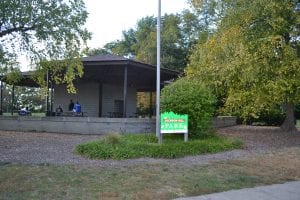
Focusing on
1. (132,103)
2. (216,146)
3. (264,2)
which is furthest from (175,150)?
(132,103)

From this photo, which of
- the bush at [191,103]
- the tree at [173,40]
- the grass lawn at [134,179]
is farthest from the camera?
the tree at [173,40]

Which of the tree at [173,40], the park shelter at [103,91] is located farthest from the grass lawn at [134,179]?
the tree at [173,40]

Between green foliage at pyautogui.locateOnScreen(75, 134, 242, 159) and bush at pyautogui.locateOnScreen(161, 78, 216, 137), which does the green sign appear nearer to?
green foliage at pyautogui.locateOnScreen(75, 134, 242, 159)

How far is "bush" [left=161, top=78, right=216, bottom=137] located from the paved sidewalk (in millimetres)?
7642

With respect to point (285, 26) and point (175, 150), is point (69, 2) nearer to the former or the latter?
point (175, 150)

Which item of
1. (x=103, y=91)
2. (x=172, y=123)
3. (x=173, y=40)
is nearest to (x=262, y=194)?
(x=172, y=123)

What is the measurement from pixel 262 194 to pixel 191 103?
8616mm

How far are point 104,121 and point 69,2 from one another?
32.1 ft

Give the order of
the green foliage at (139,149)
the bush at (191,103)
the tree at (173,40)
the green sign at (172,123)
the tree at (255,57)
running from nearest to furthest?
the green foliage at (139,149)
the green sign at (172,123)
the bush at (191,103)
the tree at (255,57)
the tree at (173,40)

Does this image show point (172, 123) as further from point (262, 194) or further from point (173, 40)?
point (173, 40)

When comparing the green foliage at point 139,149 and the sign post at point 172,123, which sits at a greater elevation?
the sign post at point 172,123

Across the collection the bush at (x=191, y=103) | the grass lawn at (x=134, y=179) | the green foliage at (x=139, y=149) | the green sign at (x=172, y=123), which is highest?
the bush at (x=191, y=103)

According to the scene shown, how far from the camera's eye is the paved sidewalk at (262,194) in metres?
9.16

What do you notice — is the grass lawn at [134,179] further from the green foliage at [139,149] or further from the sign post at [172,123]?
the sign post at [172,123]
